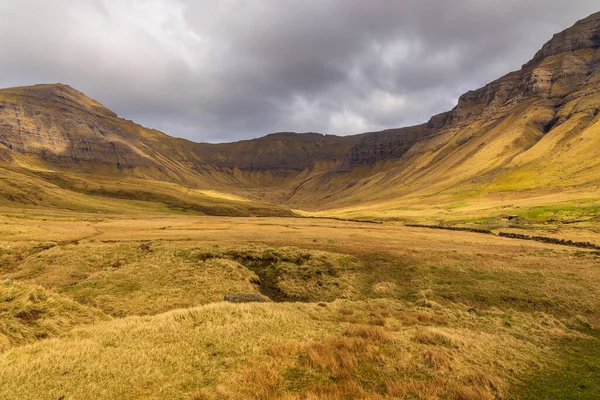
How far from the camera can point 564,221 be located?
219ft

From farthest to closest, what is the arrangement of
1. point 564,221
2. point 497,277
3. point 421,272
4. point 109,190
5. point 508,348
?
point 109,190, point 564,221, point 421,272, point 497,277, point 508,348

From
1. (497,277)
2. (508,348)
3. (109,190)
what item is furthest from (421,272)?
(109,190)

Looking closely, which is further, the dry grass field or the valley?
the valley

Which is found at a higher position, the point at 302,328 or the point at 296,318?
the point at 302,328

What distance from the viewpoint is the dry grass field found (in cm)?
1044

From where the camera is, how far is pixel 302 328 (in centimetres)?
1587

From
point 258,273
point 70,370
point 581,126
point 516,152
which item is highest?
point 581,126

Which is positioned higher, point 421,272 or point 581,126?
point 581,126

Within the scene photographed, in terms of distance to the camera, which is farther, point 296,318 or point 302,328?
point 296,318

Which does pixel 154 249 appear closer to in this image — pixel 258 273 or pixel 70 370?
pixel 258 273

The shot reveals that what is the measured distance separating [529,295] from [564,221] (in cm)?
5800

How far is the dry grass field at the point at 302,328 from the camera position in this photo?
10438 millimetres

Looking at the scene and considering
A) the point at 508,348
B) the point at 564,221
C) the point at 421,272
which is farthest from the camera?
the point at 564,221

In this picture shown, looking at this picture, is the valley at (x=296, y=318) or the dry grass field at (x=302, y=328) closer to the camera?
the dry grass field at (x=302, y=328)
